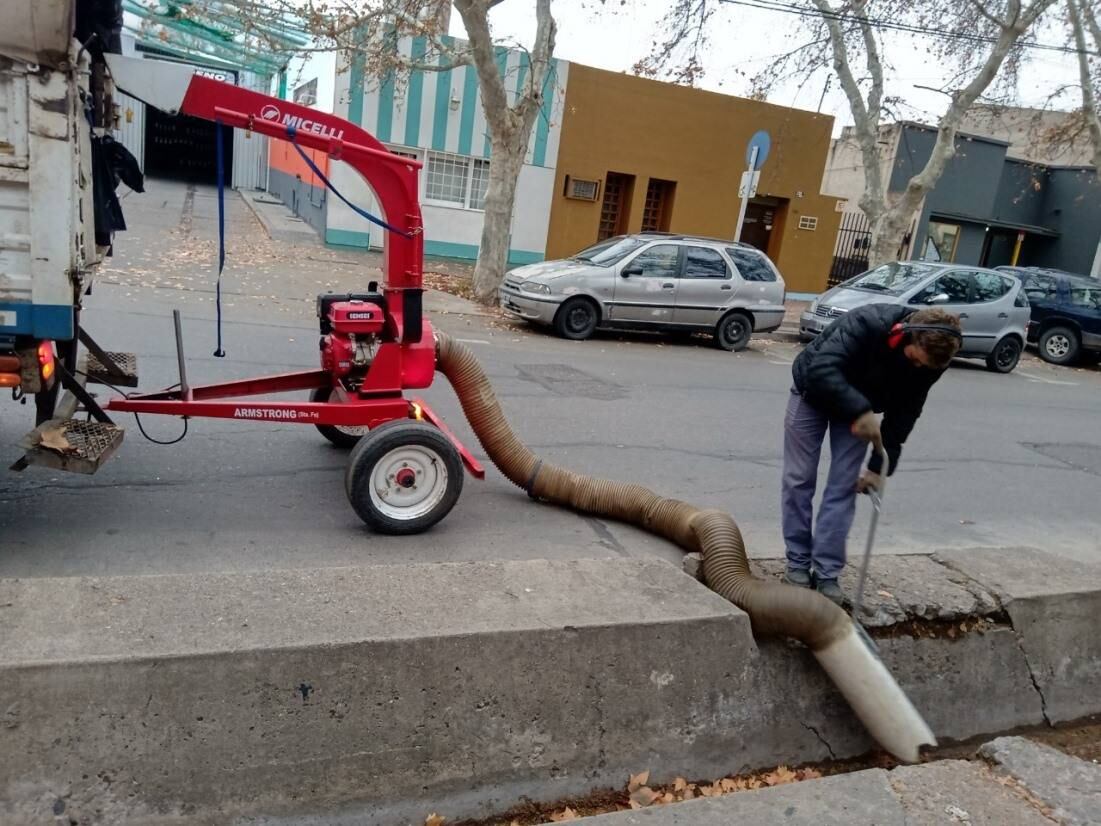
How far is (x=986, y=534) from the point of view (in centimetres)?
652

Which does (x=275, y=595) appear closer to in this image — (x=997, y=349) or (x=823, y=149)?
(x=997, y=349)

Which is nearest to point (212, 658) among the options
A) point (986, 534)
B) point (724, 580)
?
point (724, 580)

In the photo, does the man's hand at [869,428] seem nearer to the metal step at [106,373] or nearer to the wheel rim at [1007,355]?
the metal step at [106,373]

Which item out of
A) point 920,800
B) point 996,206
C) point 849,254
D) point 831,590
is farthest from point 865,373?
point 996,206

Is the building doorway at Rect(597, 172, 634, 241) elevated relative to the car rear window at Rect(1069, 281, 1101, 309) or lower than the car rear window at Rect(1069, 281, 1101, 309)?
elevated

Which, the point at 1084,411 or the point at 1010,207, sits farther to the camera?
the point at 1010,207

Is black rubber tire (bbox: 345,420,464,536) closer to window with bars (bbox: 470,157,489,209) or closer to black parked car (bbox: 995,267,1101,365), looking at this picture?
black parked car (bbox: 995,267,1101,365)

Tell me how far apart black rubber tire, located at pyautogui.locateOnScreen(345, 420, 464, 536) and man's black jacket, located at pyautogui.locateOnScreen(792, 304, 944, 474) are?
202cm

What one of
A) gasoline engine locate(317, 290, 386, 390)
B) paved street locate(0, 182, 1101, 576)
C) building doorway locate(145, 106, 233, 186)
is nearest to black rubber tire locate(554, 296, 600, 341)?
paved street locate(0, 182, 1101, 576)

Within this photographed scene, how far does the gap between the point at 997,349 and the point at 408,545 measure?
13.8m

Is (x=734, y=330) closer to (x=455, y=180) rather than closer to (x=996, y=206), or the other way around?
(x=455, y=180)

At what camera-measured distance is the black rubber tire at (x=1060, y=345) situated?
17.7 meters

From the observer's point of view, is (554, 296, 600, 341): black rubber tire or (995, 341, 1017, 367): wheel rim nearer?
(554, 296, 600, 341): black rubber tire

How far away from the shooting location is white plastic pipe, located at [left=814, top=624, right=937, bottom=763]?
3.88 m
